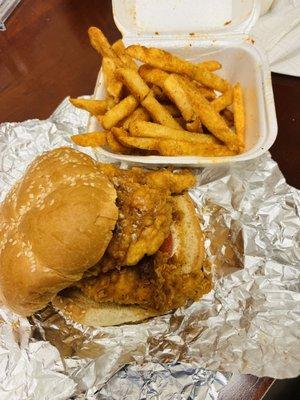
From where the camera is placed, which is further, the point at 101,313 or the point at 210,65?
the point at 210,65

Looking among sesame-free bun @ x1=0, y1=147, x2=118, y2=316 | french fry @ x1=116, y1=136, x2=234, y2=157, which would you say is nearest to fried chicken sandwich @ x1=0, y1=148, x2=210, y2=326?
sesame-free bun @ x1=0, y1=147, x2=118, y2=316

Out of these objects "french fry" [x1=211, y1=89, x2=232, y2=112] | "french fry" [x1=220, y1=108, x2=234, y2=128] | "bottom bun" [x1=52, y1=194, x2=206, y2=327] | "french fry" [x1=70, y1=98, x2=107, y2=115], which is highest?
"french fry" [x1=70, y1=98, x2=107, y2=115]

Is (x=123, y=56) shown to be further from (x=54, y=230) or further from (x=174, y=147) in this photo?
(x=54, y=230)

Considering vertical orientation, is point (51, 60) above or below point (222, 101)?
above

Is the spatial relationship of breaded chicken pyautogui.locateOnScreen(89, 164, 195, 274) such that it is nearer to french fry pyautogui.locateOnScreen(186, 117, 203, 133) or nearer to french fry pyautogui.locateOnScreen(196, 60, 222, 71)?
french fry pyautogui.locateOnScreen(186, 117, 203, 133)

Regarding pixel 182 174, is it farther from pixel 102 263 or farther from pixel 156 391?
pixel 156 391

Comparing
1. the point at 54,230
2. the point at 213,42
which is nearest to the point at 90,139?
the point at 54,230

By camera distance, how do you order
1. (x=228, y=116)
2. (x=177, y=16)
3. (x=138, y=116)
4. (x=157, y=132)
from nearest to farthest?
(x=157, y=132) → (x=138, y=116) → (x=228, y=116) → (x=177, y=16)

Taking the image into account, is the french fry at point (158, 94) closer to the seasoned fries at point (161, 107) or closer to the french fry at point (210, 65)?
the seasoned fries at point (161, 107)
